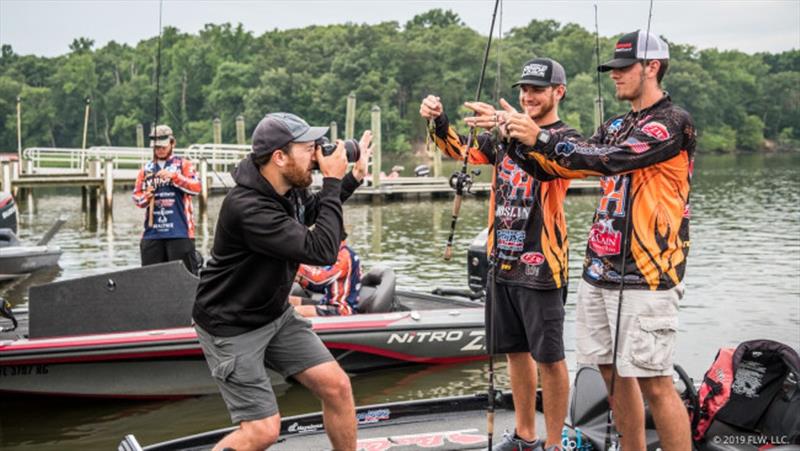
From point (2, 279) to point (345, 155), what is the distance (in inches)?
422

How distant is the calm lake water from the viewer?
7.37 metres

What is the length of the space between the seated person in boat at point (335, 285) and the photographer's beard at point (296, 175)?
138 inches

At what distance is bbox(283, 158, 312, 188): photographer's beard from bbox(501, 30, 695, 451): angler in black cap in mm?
855

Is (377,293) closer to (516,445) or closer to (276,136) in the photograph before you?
(516,445)

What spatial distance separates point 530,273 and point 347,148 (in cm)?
103

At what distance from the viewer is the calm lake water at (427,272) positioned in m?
7.37

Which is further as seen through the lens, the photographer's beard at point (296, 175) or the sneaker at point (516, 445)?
the sneaker at point (516, 445)

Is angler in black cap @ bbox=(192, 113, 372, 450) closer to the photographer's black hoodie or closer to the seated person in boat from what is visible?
the photographer's black hoodie

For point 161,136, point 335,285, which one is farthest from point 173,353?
point 161,136

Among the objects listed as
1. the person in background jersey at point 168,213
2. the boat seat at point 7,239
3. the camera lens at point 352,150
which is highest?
→ the camera lens at point 352,150

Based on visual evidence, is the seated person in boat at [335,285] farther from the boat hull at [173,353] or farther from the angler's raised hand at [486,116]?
the angler's raised hand at [486,116]

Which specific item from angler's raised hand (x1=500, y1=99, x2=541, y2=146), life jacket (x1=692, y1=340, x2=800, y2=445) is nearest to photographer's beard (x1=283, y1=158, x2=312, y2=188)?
angler's raised hand (x1=500, y1=99, x2=541, y2=146)

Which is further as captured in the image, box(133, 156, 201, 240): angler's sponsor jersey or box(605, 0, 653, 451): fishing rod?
box(133, 156, 201, 240): angler's sponsor jersey

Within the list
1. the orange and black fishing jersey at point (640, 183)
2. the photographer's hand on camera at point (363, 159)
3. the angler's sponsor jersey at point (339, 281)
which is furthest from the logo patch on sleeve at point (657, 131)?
the angler's sponsor jersey at point (339, 281)
